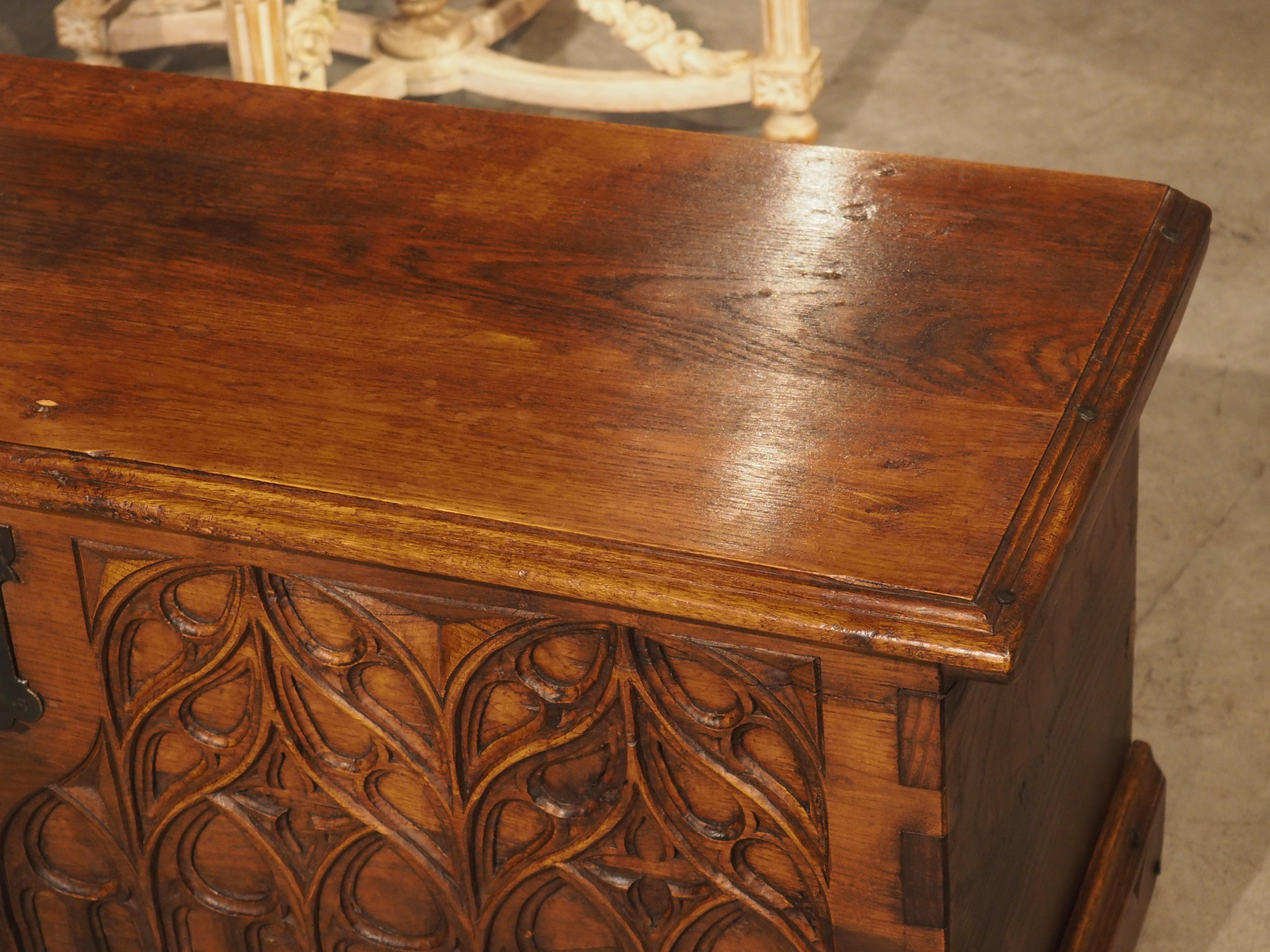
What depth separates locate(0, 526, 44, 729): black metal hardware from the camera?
1.45 metres

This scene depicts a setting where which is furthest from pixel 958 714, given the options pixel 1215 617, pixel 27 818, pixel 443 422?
pixel 1215 617

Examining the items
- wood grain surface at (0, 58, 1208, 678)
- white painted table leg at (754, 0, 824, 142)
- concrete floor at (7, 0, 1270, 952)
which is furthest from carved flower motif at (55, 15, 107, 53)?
wood grain surface at (0, 58, 1208, 678)

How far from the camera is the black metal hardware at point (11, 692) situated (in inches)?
57.1

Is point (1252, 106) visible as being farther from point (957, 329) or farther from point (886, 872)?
point (886, 872)

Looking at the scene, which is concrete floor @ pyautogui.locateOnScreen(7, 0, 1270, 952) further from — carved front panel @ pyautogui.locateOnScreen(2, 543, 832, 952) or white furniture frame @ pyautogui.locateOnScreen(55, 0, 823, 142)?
carved front panel @ pyautogui.locateOnScreen(2, 543, 832, 952)

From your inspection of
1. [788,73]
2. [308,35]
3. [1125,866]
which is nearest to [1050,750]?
[1125,866]

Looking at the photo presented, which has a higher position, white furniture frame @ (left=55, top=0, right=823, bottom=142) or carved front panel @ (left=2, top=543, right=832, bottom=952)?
carved front panel @ (left=2, top=543, right=832, bottom=952)

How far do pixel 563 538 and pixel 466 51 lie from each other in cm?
238

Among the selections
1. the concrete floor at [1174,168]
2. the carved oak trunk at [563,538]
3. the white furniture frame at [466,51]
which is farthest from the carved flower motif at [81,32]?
the carved oak trunk at [563,538]

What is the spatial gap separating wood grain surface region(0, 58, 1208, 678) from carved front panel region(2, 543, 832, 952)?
84 mm

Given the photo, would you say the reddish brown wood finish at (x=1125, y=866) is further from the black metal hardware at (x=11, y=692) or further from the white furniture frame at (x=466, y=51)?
the white furniture frame at (x=466, y=51)

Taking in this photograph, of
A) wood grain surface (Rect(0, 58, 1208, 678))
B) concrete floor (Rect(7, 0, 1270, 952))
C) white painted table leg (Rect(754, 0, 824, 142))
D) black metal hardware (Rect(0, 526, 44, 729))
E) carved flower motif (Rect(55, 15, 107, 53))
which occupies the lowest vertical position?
concrete floor (Rect(7, 0, 1270, 952))

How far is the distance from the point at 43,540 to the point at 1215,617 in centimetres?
150

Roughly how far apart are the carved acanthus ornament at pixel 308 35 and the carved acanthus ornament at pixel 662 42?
1.47 feet
